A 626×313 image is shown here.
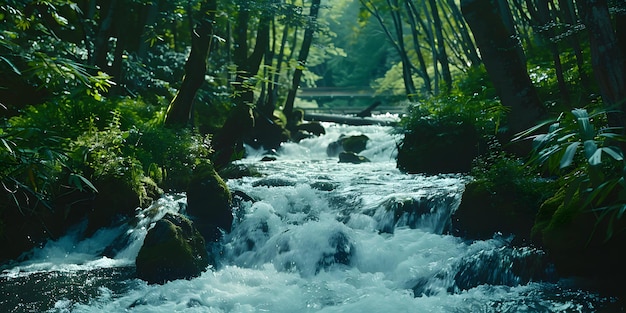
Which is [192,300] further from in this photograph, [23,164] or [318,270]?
[23,164]

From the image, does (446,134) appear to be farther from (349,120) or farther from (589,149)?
(349,120)

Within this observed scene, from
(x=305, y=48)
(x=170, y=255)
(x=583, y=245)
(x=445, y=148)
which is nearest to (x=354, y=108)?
(x=305, y=48)

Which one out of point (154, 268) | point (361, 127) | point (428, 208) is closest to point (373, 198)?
point (428, 208)

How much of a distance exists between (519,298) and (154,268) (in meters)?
4.46

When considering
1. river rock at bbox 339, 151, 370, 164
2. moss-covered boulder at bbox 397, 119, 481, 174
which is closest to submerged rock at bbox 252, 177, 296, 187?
moss-covered boulder at bbox 397, 119, 481, 174

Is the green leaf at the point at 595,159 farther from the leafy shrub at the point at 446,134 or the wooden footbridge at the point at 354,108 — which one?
the wooden footbridge at the point at 354,108

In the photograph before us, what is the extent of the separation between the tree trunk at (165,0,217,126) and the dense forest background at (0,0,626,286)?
31mm

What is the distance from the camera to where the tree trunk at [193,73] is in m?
13.7

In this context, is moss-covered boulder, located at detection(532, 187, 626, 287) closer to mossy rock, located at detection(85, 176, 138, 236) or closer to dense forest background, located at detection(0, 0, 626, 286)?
dense forest background, located at detection(0, 0, 626, 286)

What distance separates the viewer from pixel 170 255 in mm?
8305

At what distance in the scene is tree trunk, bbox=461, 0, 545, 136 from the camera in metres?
10.3

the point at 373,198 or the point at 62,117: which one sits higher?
the point at 62,117

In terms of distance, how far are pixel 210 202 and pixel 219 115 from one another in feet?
34.8

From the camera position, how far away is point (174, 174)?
12.6 meters
